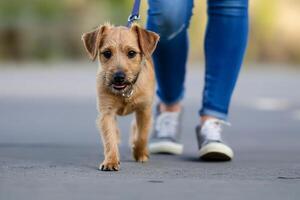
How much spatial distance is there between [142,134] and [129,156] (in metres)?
0.37

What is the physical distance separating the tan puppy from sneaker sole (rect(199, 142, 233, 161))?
376 millimetres

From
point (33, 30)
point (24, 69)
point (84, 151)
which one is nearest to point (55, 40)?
point (33, 30)

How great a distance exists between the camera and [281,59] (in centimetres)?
2222

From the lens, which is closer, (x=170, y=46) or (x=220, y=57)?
(x=220, y=57)

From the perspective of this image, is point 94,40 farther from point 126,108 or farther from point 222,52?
point 222,52

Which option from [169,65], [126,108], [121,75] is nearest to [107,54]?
[121,75]

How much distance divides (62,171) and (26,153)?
1.09 m

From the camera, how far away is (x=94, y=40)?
5.58 m

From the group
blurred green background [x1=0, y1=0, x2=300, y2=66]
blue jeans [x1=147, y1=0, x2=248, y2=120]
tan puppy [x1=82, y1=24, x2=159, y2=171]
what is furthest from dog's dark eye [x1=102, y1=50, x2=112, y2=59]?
blurred green background [x1=0, y1=0, x2=300, y2=66]

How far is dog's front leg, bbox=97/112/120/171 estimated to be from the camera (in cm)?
517

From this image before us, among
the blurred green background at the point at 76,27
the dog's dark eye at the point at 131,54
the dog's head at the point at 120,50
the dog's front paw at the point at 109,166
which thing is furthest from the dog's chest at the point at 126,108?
the blurred green background at the point at 76,27

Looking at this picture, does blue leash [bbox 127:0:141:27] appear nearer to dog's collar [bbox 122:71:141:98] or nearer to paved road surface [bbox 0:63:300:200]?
dog's collar [bbox 122:71:141:98]

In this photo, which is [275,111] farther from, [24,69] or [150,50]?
[24,69]

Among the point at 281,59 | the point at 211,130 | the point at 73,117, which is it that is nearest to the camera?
the point at 211,130
